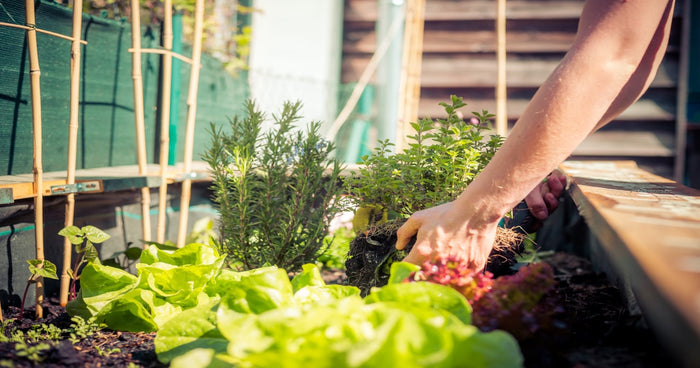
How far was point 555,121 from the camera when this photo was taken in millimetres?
1168

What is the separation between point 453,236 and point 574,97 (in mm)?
449

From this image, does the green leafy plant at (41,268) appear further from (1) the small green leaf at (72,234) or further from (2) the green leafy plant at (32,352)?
(2) the green leafy plant at (32,352)

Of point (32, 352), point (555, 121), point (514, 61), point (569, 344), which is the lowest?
point (32, 352)

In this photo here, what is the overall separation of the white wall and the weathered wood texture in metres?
0.24

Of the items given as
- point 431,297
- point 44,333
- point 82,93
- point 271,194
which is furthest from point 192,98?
point 431,297

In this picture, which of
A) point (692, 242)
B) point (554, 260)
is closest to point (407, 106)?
point (554, 260)

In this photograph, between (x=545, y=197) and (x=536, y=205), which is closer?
(x=536, y=205)

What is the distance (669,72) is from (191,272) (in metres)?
5.29

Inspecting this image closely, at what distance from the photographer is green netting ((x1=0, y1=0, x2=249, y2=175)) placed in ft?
6.23

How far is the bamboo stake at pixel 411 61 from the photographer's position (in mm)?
4645

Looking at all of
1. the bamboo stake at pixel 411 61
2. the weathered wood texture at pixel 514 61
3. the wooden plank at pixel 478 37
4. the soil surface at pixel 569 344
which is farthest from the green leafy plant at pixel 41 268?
the wooden plank at pixel 478 37

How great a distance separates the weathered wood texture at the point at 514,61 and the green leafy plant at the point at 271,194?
3729 millimetres

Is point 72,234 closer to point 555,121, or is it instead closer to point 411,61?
point 555,121

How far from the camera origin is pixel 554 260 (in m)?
2.65
